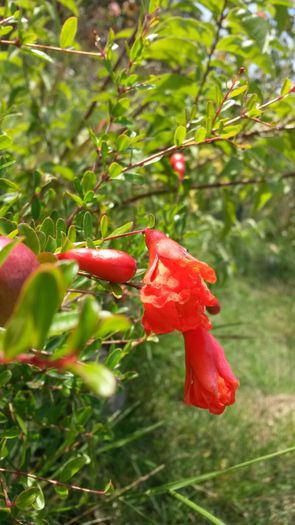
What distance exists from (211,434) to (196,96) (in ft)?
3.07

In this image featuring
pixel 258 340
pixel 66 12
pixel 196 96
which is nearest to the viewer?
pixel 196 96

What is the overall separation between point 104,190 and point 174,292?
0.58 meters

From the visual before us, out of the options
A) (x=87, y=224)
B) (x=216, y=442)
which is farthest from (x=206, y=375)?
(x=216, y=442)

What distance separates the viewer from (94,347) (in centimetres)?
72

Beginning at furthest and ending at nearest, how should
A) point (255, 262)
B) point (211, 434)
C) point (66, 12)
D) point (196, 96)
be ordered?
1. point (255, 262)
2. point (66, 12)
3. point (211, 434)
4. point (196, 96)

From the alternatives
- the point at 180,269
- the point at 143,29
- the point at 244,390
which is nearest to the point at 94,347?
the point at 180,269

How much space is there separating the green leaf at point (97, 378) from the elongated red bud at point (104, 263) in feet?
0.75

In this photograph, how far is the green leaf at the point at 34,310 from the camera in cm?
24

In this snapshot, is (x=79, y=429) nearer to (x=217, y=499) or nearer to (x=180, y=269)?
(x=180, y=269)

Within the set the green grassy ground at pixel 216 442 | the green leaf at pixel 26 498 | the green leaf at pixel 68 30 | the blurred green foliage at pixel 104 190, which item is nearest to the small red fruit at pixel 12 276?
the blurred green foliage at pixel 104 190

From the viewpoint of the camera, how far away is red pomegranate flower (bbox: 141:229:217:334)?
48cm

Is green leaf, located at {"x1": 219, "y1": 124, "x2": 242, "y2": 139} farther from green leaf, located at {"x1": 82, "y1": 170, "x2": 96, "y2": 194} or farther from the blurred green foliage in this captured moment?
green leaf, located at {"x1": 82, "y1": 170, "x2": 96, "y2": 194}

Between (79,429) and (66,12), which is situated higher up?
(66,12)

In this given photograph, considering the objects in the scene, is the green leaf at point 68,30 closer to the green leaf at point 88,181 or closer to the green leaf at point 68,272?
the green leaf at point 88,181
